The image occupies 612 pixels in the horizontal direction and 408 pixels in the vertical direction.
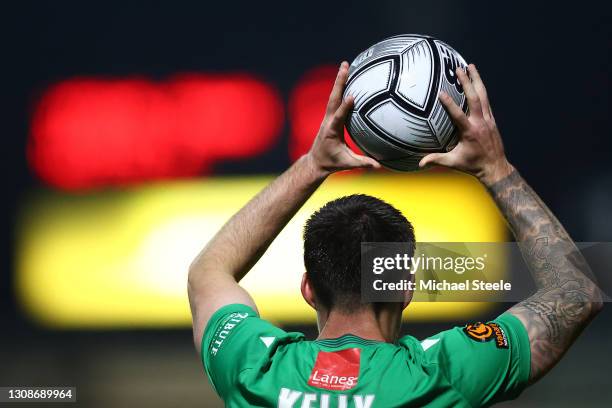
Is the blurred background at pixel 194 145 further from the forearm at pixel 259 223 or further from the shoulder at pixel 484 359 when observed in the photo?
the shoulder at pixel 484 359

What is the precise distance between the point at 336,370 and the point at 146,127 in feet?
16.4

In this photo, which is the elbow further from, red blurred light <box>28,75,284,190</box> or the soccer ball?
red blurred light <box>28,75,284,190</box>

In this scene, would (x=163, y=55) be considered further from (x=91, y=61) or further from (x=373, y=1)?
(x=373, y=1)

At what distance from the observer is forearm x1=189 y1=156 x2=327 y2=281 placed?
222cm

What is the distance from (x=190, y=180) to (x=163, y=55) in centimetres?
97

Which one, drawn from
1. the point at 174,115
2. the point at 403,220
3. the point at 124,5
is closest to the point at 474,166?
the point at 403,220

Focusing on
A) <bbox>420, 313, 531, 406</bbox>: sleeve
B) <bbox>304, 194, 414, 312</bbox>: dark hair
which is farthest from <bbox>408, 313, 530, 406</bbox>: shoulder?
<bbox>304, 194, 414, 312</bbox>: dark hair

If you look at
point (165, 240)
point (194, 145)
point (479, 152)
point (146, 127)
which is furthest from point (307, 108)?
point (479, 152)

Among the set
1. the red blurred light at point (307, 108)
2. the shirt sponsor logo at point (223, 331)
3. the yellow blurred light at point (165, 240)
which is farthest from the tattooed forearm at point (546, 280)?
the red blurred light at point (307, 108)

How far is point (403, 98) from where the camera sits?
2.64 meters

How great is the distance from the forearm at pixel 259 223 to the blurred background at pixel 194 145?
4.11 metres

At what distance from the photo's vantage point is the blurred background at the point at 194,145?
6430mm

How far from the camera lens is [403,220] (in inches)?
78.8

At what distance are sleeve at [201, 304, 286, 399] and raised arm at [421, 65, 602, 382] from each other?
1.82 feet
